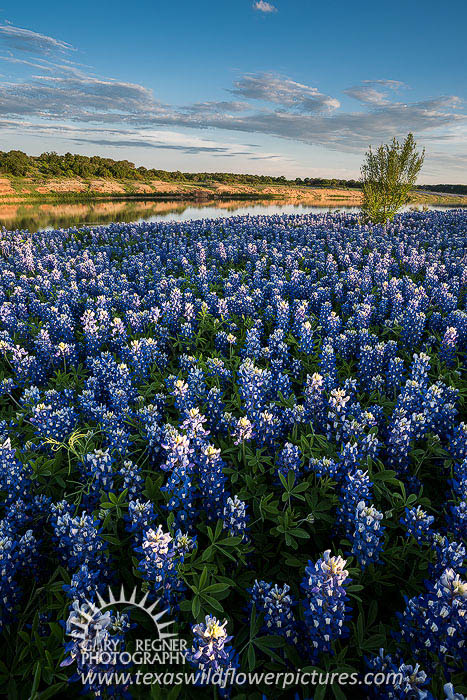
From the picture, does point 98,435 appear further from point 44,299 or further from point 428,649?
point 44,299

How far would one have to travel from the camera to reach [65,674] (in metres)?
2.29

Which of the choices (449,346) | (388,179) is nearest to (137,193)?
(388,179)

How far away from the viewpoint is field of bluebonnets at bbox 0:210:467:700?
2.30 metres

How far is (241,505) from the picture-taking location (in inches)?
120

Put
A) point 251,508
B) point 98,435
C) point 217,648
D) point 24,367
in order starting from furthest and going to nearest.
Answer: point 24,367 → point 98,435 → point 251,508 → point 217,648

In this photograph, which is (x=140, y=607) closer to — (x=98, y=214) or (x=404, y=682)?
(x=404, y=682)

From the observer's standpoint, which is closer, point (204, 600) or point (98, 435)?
point (204, 600)

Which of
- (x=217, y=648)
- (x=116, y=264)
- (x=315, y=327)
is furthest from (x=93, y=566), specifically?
(x=116, y=264)

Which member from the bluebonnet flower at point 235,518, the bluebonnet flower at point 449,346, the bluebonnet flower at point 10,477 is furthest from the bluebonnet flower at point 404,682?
the bluebonnet flower at point 449,346

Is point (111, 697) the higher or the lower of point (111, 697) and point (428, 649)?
the lower

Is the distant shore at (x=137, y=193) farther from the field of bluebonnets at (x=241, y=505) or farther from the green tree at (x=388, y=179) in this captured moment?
the field of bluebonnets at (x=241, y=505)

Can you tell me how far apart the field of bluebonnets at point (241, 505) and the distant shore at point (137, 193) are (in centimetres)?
5793

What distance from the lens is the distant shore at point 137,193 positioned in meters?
61.2

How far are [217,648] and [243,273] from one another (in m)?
10.9
